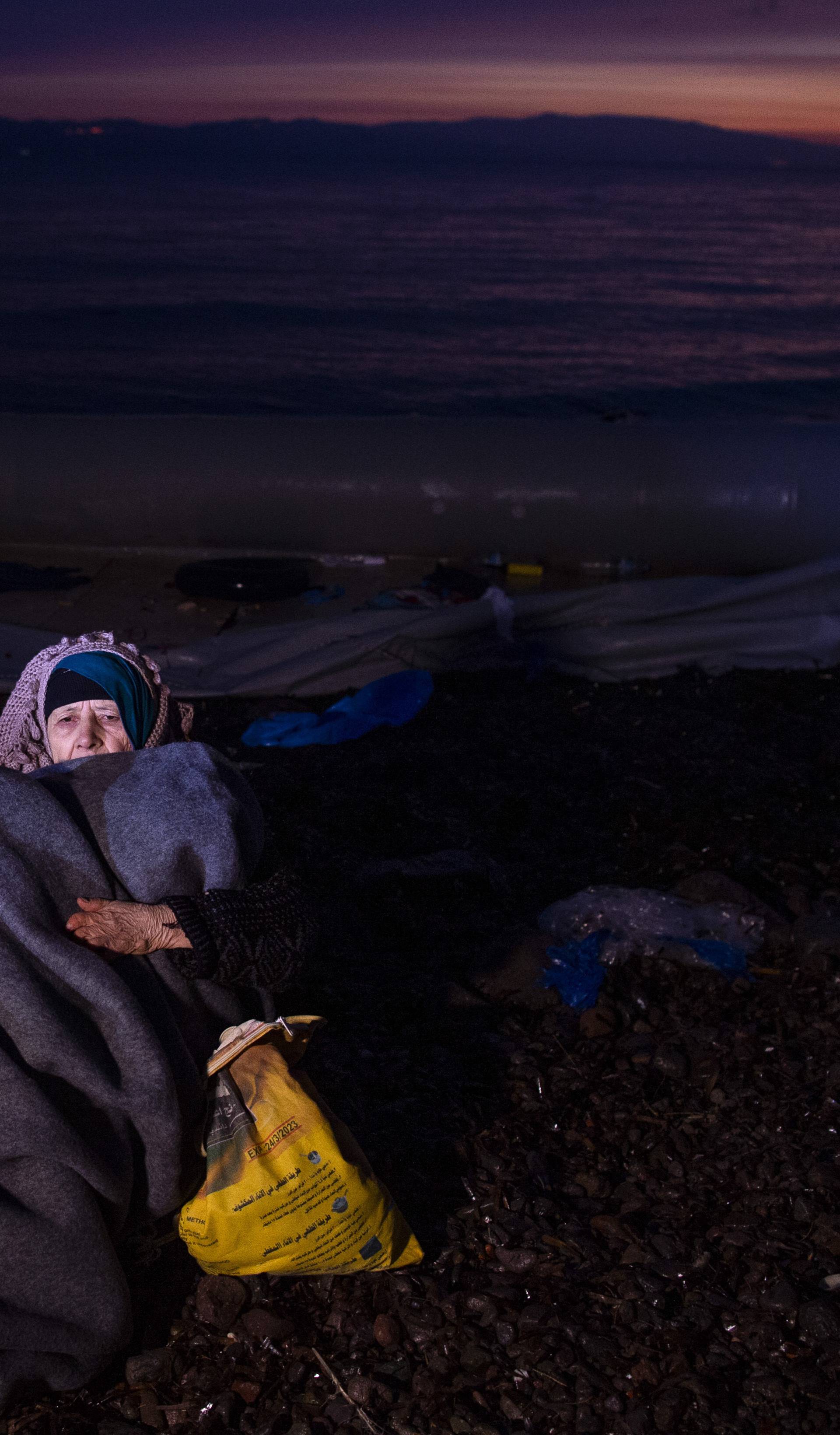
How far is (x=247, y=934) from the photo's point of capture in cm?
226

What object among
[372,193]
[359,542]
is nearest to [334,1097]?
[359,542]

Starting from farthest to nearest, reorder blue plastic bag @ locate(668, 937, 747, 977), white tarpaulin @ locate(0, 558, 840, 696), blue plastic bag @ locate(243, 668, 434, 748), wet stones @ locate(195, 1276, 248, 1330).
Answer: white tarpaulin @ locate(0, 558, 840, 696) < blue plastic bag @ locate(243, 668, 434, 748) < blue plastic bag @ locate(668, 937, 747, 977) < wet stones @ locate(195, 1276, 248, 1330)

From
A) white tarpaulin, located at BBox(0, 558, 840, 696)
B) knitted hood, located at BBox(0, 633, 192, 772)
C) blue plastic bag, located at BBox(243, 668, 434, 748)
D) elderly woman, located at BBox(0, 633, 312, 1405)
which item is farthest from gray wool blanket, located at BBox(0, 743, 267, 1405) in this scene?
white tarpaulin, located at BBox(0, 558, 840, 696)

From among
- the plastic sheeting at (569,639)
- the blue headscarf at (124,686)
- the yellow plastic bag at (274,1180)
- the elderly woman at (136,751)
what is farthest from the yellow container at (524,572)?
the yellow plastic bag at (274,1180)

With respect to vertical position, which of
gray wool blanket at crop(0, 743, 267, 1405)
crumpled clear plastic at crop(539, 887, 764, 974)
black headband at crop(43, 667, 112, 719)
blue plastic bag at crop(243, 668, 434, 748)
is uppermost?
black headband at crop(43, 667, 112, 719)

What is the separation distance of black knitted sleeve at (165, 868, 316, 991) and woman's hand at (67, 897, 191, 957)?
0.08 ft

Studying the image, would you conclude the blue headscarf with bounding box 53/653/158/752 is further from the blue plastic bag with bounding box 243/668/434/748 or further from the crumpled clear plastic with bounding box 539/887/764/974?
A: the blue plastic bag with bounding box 243/668/434/748

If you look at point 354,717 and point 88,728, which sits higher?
point 88,728

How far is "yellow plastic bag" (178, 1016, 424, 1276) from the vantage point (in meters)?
2.27

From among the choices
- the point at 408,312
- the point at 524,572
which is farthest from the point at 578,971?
the point at 408,312

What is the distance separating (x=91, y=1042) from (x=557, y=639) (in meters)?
4.26

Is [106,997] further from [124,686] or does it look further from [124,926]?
[124,686]

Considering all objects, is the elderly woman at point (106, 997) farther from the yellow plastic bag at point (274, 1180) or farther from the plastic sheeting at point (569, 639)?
the plastic sheeting at point (569, 639)

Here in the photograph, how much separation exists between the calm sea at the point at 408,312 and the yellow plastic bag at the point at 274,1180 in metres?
14.1
